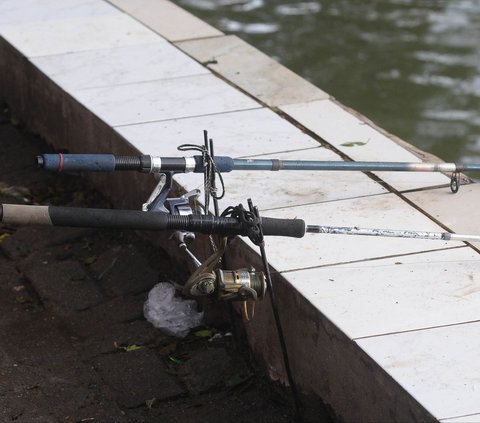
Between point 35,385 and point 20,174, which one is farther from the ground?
point 20,174

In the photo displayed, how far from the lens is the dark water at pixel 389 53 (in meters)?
7.29

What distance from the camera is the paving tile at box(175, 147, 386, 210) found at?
425cm

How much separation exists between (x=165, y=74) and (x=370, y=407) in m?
2.89

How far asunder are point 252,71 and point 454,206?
73.0 inches

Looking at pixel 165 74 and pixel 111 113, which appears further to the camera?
pixel 165 74

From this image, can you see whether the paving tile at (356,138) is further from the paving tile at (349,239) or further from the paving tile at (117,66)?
the paving tile at (117,66)

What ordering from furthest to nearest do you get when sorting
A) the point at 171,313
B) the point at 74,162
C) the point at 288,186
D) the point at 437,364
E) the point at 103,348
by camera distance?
1. the point at 288,186
2. the point at 171,313
3. the point at 103,348
4. the point at 74,162
5. the point at 437,364

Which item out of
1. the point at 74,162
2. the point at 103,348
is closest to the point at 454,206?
the point at 103,348

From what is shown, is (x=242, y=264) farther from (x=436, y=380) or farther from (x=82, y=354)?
(x=436, y=380)

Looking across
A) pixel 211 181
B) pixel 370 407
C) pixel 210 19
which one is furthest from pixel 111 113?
pixel 210 19

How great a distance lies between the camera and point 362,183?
175 inches

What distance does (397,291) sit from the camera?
140 inches

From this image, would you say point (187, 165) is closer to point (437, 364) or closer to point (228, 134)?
point (437, 364)

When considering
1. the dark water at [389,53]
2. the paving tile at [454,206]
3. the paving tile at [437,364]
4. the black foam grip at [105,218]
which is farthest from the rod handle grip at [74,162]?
the dark water at [389,53]
